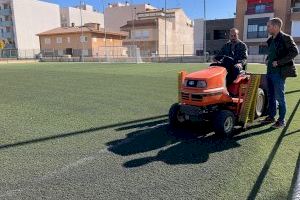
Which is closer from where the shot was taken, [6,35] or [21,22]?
[21,22]

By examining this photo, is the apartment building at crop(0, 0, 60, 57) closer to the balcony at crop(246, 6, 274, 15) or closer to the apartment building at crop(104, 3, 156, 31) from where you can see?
the apartment building at crop(104, 3, 156, 31)

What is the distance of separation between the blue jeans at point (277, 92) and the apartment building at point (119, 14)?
73.7 meters

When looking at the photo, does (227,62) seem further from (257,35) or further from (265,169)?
(257,35)

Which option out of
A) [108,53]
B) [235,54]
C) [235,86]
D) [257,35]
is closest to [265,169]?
[235,86]

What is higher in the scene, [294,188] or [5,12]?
[5,12]

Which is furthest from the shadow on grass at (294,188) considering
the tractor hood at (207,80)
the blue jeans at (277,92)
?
the blue jeans at (277,92)

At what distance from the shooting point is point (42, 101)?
845 cm

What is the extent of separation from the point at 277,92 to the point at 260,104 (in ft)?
2.08

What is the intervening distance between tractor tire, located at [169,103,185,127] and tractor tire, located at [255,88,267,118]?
156 cm

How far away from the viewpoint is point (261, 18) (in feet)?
142

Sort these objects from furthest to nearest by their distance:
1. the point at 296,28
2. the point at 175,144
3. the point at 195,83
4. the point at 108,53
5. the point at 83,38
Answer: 1. the point at 83,38
2. the point at 108,53
3. the point at 296,28
4. the point at 195,83
5. the point at 175,144

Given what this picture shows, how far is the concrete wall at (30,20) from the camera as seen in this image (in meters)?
66.4

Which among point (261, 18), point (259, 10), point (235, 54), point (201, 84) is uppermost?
point (259, 10)

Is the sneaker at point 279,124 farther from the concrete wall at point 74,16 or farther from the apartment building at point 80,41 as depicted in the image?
the concrete wall at point 74,16
